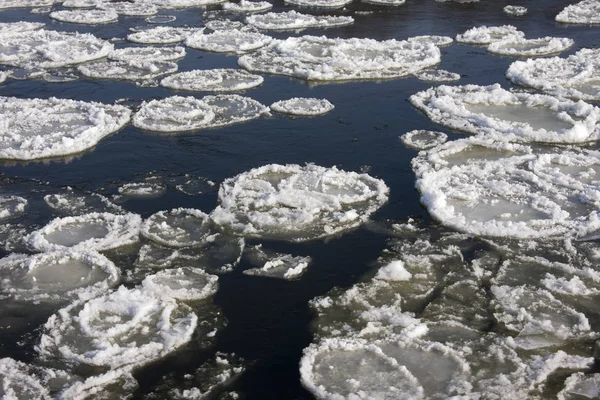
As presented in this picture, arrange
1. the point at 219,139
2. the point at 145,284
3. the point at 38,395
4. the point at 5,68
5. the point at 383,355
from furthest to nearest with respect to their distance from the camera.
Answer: the point at 5,68 < the point at 219,139 < the point at 145,284 < the point at 383,355 < the point at 38,395

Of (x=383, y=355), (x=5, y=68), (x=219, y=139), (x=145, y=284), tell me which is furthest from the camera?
(x=5, y=68)

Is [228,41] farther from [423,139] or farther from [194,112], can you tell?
[423,139]

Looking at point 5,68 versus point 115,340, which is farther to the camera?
point 5,68

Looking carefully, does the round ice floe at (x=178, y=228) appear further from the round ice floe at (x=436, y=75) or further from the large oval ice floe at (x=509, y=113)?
the round ice floe at (x=436, y=75)

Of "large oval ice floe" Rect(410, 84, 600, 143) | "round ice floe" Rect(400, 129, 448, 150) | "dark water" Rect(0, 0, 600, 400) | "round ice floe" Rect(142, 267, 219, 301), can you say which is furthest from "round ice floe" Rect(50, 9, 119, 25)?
"round ice floe" Rect(142, 267, 219, 301)

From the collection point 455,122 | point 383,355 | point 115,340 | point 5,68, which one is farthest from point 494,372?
point 5,68

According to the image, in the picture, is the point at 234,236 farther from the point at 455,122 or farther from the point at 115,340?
the point at 455,122
